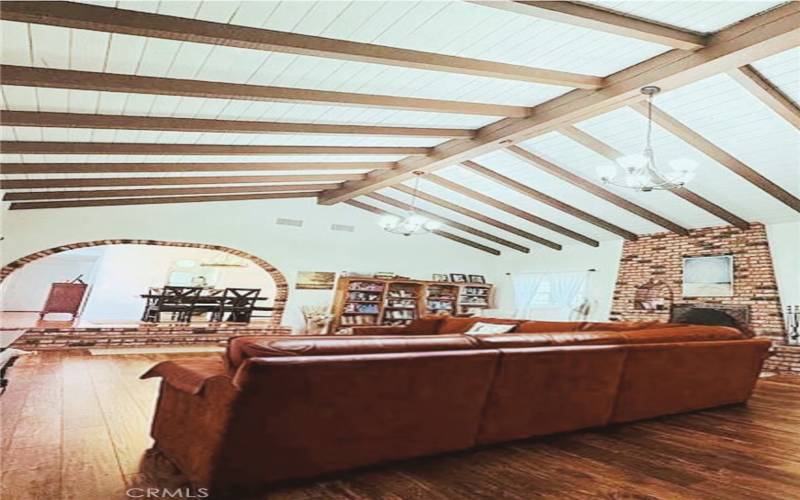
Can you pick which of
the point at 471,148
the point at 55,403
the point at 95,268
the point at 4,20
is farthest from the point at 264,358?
the point at 95,268

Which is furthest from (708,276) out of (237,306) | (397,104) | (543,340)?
(237,306)

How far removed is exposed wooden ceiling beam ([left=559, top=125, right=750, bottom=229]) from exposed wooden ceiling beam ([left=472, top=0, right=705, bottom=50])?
1.81 meters

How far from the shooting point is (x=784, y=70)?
363 centimetres

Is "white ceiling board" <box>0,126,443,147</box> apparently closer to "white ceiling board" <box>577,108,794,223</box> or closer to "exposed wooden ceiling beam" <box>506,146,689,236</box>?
→ "exposed wooden ceiling beam" <box>506,146,689,236</box>

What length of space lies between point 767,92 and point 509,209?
15.2 feet

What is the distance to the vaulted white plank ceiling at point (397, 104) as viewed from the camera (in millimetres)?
2613

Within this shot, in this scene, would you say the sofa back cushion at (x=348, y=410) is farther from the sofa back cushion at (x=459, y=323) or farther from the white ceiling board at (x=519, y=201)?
the white ceiling board at (x=519, y=201)

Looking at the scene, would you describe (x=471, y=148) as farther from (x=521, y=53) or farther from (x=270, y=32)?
(x=270, y=32)

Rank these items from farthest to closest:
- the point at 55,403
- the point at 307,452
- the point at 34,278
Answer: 1. the point at 34,278
2. the point at 55,403
3. the point at 307,452

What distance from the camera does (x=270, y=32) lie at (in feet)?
8.54

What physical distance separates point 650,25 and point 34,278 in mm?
13376

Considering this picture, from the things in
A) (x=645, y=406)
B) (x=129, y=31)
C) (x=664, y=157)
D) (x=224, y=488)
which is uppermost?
(x=664, y=157)

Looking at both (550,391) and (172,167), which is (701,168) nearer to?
(550,391)

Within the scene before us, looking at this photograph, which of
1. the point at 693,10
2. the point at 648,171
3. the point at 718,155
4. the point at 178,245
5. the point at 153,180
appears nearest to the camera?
the point at 693,10
